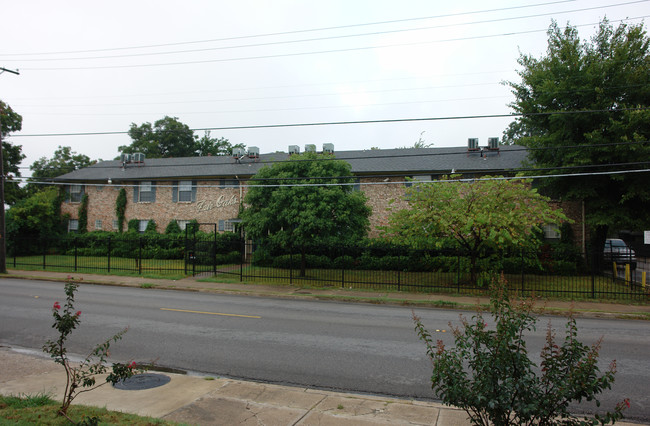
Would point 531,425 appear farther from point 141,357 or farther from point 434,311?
point 434,311

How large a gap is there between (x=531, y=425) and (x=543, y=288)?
16514mm

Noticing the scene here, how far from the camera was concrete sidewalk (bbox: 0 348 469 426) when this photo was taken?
5.25 meters

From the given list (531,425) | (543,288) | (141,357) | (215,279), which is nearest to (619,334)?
(543,288)

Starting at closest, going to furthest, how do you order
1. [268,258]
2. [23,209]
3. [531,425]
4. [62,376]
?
[531,425] < [62,376] < [268,258] < [23,209]

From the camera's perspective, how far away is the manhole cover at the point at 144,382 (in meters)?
6.56

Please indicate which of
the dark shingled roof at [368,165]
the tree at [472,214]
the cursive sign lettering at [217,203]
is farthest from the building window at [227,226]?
the tree at [472,214]

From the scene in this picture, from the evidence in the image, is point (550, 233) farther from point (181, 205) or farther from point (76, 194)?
point (76, 194)

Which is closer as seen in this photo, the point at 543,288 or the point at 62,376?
the point at 62,376

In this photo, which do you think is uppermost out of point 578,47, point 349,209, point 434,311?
point 578,47

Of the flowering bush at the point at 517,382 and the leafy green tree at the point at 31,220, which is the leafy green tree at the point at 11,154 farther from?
the flowering bush at the point at 517,382

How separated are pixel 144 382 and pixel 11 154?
4600cm

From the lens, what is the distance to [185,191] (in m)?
32.5

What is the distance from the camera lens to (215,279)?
818 inches

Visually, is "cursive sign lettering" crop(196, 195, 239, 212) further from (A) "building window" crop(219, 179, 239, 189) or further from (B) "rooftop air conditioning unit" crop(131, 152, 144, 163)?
(B) "rooftop air conditioning unit" crop(131, 152, 144, 163)
